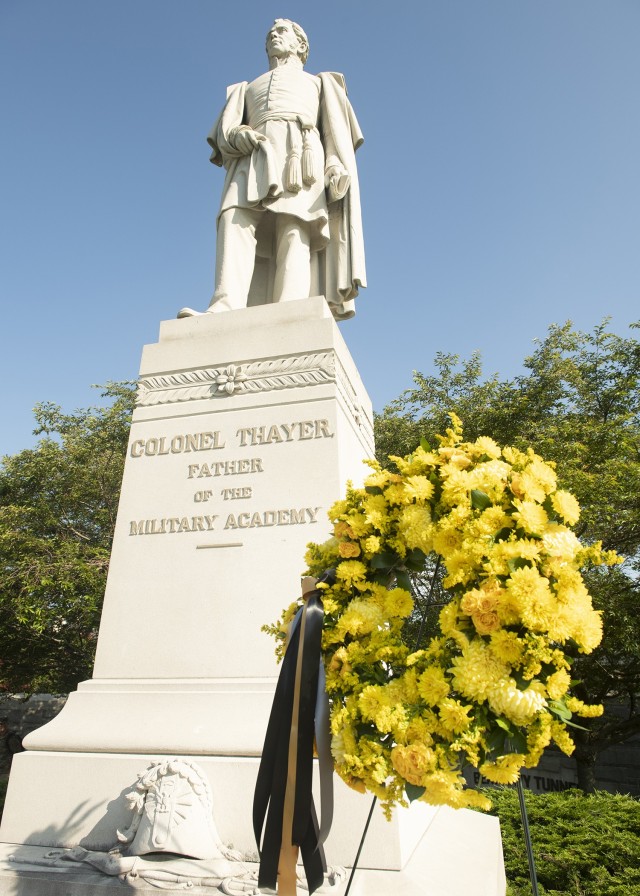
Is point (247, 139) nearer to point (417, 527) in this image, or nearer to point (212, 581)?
point (212, 581)

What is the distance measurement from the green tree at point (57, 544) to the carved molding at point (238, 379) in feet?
25.0

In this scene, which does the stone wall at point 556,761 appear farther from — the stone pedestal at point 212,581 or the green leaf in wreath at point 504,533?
the green leaf in wreath at point 504,533

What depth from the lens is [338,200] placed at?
233 inches

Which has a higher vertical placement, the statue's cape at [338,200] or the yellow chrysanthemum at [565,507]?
the statue's cape at [338,200]

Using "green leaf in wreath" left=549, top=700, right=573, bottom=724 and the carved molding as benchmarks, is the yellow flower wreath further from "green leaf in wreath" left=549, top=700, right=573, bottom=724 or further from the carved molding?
the carved molding

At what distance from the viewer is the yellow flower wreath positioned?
1.75 m

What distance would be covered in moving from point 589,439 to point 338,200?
28.4 ft

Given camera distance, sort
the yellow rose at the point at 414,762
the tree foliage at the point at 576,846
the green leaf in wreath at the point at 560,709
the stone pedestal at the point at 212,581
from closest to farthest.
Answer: the yellow rose at the point at 414,762 < the green leaf in wreath at the point at 560,709 < the stone pedestal at the point at 212,581 < the tree foliage at the point at 576,846

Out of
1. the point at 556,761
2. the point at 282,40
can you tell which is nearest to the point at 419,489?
the point at 282,40

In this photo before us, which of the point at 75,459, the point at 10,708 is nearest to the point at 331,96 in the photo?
the point at 75,459

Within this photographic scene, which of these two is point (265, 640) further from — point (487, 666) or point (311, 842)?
point (487, 666)

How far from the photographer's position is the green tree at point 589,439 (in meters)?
11.1

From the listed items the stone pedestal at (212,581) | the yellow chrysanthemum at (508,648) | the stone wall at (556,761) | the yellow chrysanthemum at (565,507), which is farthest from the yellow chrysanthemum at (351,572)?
the stone wall at (556,761)

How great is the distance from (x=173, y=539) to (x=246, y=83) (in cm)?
476
